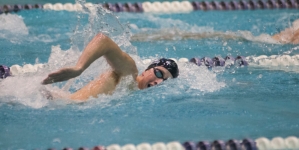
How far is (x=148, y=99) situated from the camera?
3699mm

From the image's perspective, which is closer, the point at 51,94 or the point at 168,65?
the point at 51,94

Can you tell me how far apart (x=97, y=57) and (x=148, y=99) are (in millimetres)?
530

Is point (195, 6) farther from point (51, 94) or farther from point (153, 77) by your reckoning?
point (51, 94)

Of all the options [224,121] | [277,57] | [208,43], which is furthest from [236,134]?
[208,43]

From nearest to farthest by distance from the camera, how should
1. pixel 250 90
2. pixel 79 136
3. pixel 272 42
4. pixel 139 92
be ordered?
pixel 79 136, pixel 139 92, pixel 250 90, pixel 272 42

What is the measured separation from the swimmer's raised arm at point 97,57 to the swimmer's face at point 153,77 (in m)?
0.06

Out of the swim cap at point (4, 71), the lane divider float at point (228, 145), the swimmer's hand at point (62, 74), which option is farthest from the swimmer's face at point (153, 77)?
the swim cap at point (4, 71)

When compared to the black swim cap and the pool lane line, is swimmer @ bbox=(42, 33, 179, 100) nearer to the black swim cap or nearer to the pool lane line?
the black swim cap

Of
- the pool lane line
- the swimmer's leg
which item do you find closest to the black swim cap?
the swimmer's leg

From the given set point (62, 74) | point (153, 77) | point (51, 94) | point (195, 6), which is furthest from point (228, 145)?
point (195, 6)

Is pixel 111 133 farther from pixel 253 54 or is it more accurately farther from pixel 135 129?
pixel 253 54

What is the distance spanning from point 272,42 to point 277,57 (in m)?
0.63

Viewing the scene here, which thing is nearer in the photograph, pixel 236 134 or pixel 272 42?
pixel 236 134

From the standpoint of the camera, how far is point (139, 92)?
3.72m
